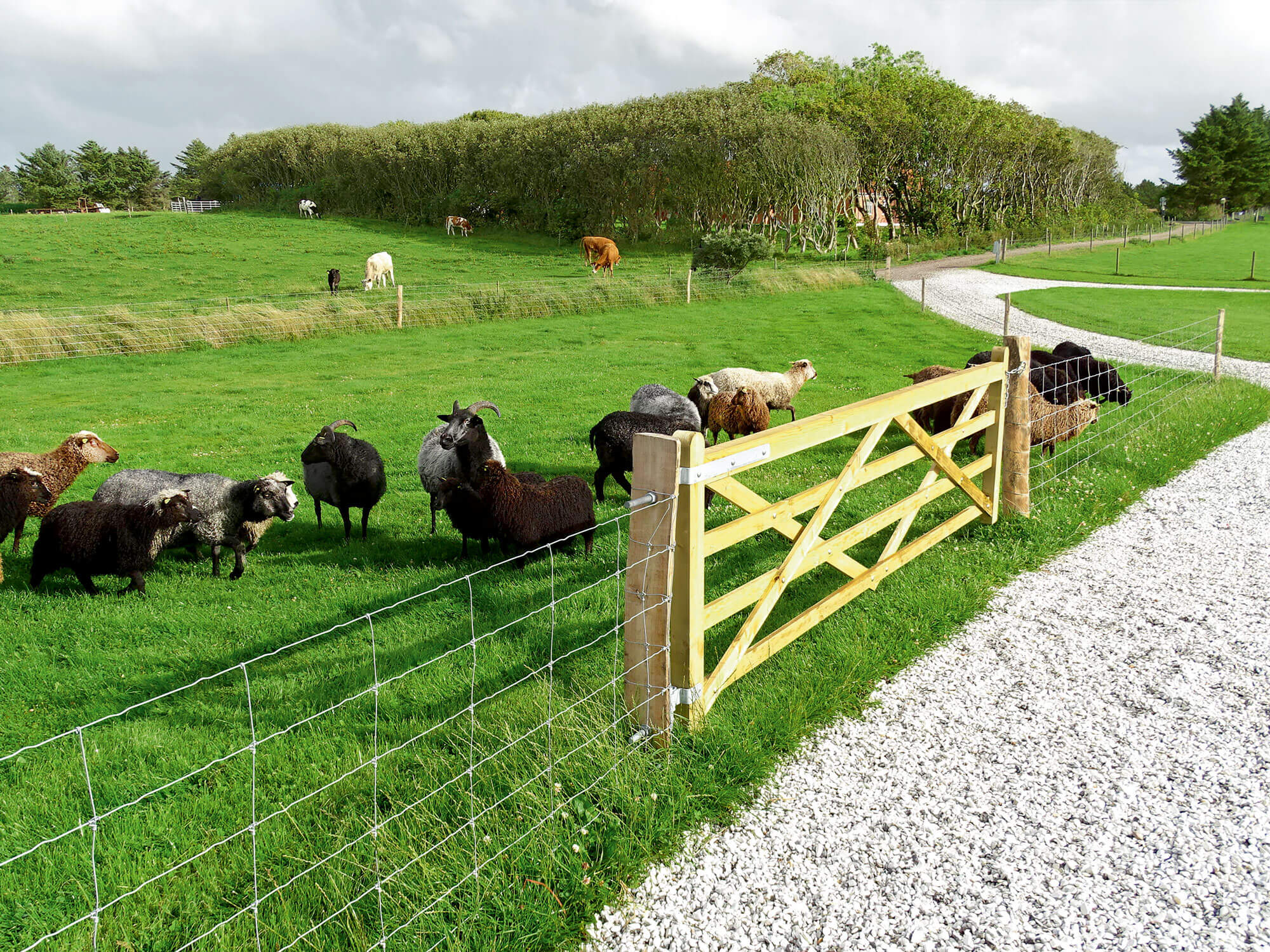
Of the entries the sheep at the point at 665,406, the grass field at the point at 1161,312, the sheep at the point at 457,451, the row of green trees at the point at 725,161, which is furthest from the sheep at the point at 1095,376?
the row of green trees at the point at 725,161

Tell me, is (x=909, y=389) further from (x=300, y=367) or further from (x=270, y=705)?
(x=300, y=367)

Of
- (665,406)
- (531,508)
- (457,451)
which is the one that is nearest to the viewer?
(531,508)

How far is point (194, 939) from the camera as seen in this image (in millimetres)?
2865

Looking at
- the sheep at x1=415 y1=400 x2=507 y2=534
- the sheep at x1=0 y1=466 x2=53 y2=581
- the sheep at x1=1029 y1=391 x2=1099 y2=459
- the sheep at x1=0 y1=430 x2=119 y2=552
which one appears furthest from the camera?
the sheep at x1=1029 y1=391 x2=1099 y2=459

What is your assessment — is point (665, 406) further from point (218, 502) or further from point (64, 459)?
point (64, 459)

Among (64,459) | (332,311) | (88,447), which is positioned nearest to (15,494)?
(64,459)

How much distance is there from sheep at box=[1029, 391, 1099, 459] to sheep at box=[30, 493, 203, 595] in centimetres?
918

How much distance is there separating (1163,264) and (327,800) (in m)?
54.1

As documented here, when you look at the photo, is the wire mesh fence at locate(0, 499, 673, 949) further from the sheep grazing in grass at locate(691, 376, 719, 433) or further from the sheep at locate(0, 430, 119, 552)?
the sheep grazing in grass at locate(691, 376, 719, 433)

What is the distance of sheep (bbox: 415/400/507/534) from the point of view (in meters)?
8.05

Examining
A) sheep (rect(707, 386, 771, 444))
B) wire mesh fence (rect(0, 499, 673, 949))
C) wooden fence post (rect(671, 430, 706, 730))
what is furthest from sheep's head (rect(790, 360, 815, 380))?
wooden fence post (rect(671, 430, 706, 730))

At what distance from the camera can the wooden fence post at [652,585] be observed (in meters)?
3.77

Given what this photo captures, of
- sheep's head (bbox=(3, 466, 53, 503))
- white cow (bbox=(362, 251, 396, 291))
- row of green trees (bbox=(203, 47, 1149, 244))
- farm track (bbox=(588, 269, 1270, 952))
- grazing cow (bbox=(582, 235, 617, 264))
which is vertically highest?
row of green trees (bbox=(203, 47, 1149, 244))

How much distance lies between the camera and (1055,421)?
979 cm
